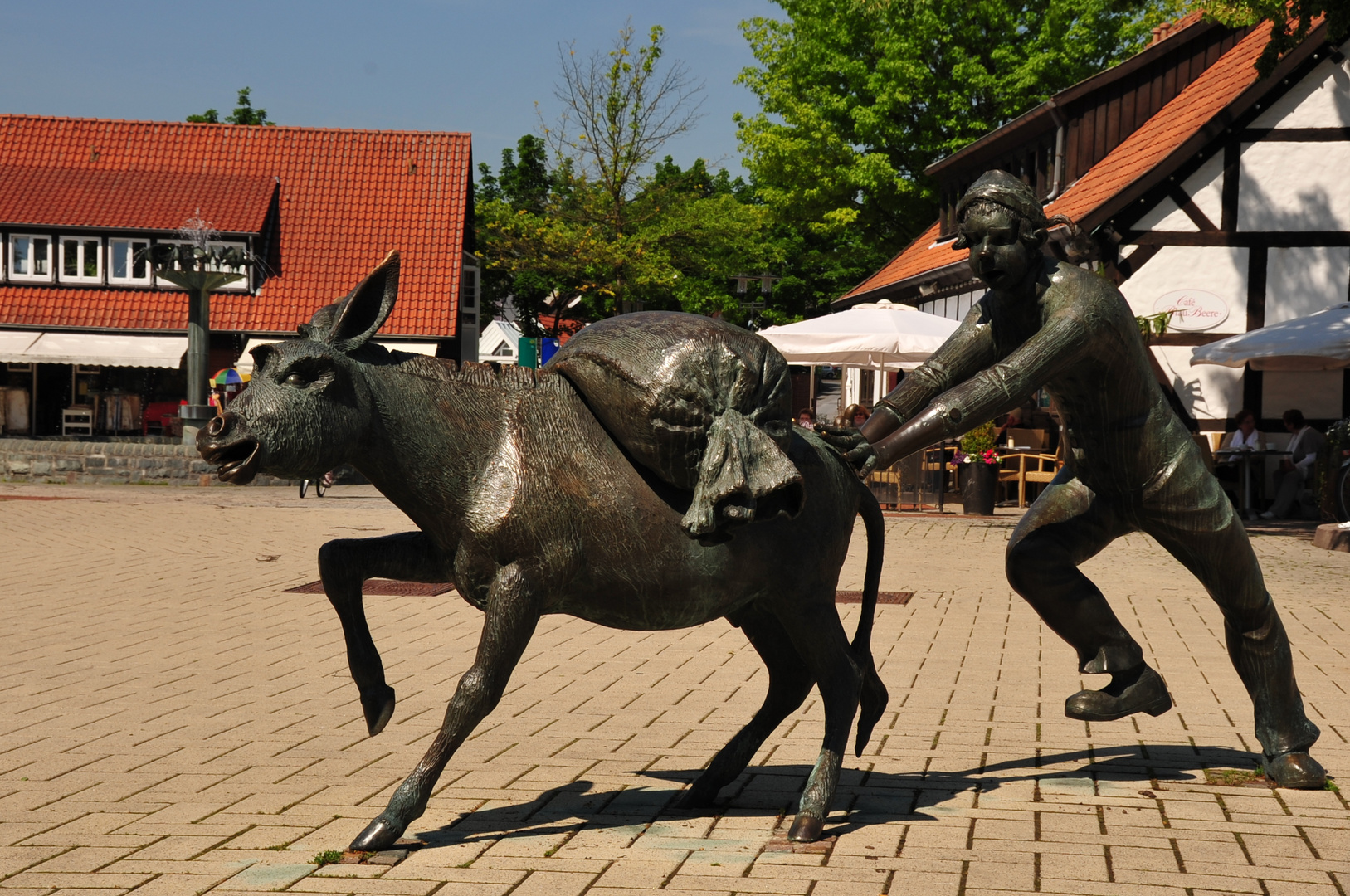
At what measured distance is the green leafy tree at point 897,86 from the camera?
110 feet

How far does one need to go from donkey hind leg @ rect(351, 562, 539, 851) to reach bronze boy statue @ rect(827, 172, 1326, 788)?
103 centimetres

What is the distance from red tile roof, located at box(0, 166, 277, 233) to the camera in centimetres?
3322

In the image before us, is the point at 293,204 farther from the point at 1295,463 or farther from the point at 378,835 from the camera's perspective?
the point at 378,835

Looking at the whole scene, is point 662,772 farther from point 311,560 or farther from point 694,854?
point 311,560

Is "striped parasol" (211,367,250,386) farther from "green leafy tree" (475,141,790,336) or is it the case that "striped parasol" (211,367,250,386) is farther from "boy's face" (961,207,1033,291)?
"boy's face" (961,207,1033,291)

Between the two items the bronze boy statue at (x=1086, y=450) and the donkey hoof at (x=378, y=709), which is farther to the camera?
the bronze boy statue at (x=1086, y=450)

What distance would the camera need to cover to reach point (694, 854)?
400 centimetres

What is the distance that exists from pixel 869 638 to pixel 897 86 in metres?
31.1

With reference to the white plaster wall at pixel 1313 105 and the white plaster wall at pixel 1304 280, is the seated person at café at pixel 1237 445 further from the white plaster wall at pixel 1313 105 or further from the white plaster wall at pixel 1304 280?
the white plaster wall at pixel 1313 105

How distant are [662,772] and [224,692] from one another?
2550 millimetres

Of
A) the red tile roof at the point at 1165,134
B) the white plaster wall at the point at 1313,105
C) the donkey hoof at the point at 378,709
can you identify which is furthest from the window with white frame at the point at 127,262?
the donkey hoof at the point at 378,709


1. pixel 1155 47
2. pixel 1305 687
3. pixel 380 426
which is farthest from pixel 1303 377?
pixel 380 426

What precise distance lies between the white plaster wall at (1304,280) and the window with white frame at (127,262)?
2523 centimetres

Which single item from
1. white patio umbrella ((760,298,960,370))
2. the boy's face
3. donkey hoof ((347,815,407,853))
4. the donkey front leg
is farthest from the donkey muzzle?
white patio umbrella ((760,298,960,370))
